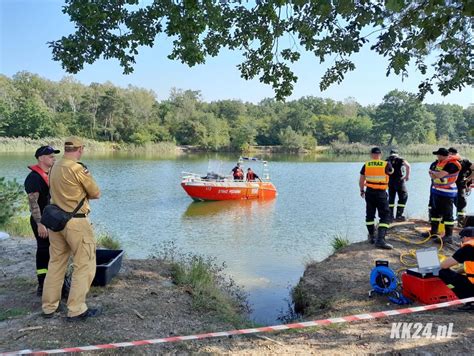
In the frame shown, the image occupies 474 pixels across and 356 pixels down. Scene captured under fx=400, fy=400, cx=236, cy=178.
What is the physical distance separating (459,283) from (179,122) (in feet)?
224

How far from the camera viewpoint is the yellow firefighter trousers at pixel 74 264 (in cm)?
365

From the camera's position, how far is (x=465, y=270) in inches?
161

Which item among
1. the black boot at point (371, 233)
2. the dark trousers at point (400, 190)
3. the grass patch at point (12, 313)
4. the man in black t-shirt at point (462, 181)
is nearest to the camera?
the grass patch at point (12, 313)

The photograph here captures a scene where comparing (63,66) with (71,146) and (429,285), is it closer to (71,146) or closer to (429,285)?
(71,146)

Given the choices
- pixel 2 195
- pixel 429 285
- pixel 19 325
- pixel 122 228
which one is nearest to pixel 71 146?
pixel 19 325

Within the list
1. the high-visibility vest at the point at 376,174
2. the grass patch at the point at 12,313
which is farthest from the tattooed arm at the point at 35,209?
the high-visibility vest at the point at 376,174

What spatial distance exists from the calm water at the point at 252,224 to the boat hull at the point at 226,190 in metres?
0.44

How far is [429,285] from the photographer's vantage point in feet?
14.0

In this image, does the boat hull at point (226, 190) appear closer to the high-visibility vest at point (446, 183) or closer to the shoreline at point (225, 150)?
the high-visibility vest at point (446, 183)

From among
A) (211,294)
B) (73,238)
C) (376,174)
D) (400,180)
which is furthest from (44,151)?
(400,180)

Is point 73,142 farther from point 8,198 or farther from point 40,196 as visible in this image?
point 8,198

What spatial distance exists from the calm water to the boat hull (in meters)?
0.44

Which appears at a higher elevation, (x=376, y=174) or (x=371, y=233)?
(x=376, y=174)

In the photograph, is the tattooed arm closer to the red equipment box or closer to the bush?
the red equipment box
